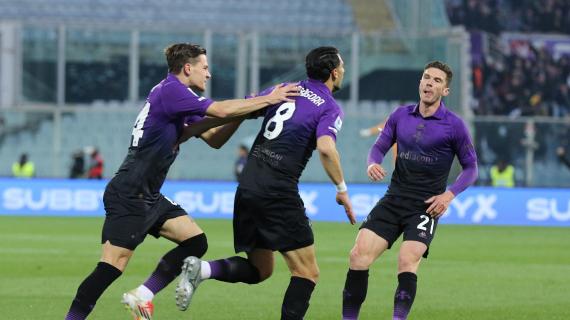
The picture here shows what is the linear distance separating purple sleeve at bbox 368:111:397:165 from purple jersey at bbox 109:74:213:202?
63.5 inches

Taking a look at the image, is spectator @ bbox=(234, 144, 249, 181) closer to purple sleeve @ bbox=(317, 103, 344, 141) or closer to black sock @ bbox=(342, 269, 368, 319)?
black sock @ bbox=(342, 269, 368, 319)

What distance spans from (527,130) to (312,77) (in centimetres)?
1924

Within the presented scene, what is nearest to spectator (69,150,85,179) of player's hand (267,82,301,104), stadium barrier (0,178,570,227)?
stadium barrier (0,178,570,227)

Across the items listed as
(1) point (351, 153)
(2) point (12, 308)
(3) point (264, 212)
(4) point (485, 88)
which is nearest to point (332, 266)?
(2) point (12, 308)

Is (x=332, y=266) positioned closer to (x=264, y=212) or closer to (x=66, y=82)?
(x=264, y=212)

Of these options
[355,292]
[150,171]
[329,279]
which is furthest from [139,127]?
[329,279]

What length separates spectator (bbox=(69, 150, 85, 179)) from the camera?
27.2 meters

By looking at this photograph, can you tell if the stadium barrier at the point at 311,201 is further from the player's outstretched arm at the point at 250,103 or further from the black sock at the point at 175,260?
the player's outstretched arm at the point at 250,103

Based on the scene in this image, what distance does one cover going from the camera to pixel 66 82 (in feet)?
92.8

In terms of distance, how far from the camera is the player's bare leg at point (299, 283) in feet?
29.0

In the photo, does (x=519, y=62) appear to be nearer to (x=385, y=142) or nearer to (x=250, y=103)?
(x=385, y=142)

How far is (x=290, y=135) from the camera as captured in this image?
8.80m

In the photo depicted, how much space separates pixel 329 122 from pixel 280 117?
0.36 metres

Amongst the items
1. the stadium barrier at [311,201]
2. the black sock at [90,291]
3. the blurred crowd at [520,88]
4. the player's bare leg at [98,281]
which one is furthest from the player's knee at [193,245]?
the blurred crowd at [520,88]
